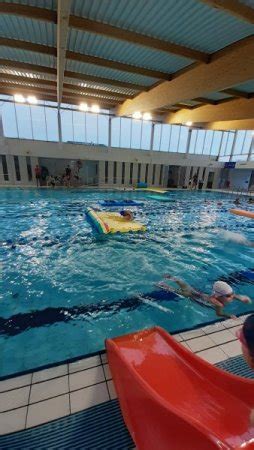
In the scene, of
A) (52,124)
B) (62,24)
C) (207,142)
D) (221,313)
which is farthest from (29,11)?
(207,142)

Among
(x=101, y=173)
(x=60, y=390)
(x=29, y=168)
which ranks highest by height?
(x=29, y=168)

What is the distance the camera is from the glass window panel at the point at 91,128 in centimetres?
1888

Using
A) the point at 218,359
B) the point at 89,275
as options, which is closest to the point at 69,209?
the point at 89,275

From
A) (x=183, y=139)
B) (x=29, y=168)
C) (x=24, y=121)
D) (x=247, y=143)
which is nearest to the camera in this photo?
(x=24, y=121)

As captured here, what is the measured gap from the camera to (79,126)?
18562 millimetres

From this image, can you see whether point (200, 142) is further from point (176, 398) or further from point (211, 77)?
point (176, 398)

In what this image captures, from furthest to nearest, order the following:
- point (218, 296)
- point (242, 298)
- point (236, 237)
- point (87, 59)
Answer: point (236, 237) < point (87, 59) < point (242, 298) < point (218, 296)

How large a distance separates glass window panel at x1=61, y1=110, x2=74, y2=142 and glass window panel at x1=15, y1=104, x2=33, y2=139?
2.36m

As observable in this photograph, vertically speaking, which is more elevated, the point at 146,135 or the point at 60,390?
the point at 146,135

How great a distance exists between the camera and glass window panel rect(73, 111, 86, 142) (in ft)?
59.5

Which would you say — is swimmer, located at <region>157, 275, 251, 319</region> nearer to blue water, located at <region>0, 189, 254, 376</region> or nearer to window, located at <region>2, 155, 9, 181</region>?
blue water, located at <region>0, 189, 254, 376</region>

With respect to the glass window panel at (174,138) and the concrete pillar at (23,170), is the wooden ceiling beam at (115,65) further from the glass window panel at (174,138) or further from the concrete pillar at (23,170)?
the glass window panel at (174,138)

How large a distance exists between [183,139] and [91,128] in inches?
354

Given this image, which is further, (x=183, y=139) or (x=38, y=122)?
(x=183, y=139)
